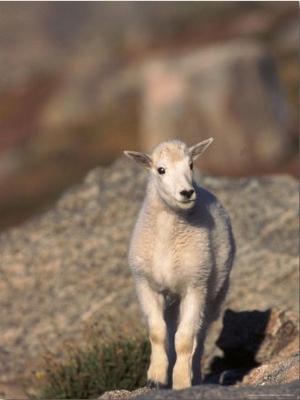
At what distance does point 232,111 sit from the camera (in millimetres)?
33375

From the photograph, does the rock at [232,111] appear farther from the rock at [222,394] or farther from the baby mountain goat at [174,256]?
the rock at [222,394]

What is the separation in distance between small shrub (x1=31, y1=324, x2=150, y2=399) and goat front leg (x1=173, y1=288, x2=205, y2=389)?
7.81ft

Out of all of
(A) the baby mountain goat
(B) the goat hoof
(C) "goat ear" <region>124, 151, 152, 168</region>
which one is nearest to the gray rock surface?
(A) the baby mountain goat

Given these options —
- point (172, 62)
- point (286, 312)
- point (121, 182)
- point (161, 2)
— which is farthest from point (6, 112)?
point (286, 312)

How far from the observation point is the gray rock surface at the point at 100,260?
15.7 meters

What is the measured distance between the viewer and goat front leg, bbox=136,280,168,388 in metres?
10.4

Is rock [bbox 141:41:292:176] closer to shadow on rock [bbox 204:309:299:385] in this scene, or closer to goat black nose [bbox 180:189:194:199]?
shadow on rock [bbox 204:309:299:385]

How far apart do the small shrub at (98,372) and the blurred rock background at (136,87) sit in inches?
312

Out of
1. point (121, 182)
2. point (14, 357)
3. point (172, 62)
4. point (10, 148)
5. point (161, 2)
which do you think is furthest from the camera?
point (161, 2)

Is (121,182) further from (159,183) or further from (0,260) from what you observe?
(159,183)

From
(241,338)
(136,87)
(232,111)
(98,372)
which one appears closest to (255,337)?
(241,338)

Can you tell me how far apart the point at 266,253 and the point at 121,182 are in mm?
3909

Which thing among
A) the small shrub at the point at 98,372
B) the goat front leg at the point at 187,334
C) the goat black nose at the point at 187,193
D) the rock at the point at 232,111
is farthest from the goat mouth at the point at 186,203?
the rock at the point at 232,111

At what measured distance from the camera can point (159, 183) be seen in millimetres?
10594
